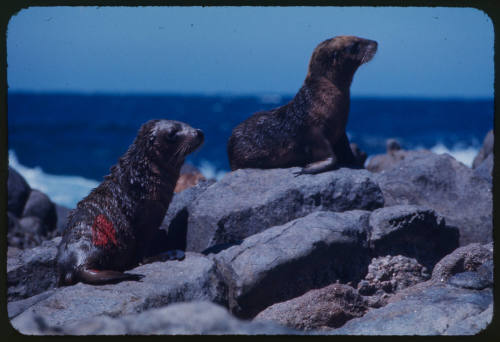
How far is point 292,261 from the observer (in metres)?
4.50

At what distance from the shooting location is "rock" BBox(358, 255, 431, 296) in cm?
488

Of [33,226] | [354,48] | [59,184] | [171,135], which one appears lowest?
[33,226]

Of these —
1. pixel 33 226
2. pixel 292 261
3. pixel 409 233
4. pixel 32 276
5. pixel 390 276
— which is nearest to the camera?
pixel 292 261

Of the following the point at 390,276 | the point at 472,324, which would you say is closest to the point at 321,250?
the point at 390,276

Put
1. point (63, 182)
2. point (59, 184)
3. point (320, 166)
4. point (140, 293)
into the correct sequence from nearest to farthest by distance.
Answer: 1. point (140, 293)
2. point (320, 166)
3. point (59, 184)
4. point (63, 182)

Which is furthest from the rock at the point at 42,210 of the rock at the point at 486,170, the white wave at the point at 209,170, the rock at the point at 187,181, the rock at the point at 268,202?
the white wave at the point at 209,170

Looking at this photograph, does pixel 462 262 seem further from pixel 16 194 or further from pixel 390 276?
pixel 16 194

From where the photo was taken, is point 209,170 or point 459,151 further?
point 459,151

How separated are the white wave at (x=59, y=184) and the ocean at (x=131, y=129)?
0.04 metres

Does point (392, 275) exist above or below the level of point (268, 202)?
below

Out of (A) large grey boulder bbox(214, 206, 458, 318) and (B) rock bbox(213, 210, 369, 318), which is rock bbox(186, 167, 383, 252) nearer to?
(A) large grey boulder bbox(214, 206, 458, 318)

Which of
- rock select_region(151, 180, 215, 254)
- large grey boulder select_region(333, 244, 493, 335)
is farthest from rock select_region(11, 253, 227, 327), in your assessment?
large grey boulder select_region(333, 244, 493, 335)

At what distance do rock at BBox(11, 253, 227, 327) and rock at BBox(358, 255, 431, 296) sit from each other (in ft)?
4.62

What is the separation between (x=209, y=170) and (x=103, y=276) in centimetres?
2181
